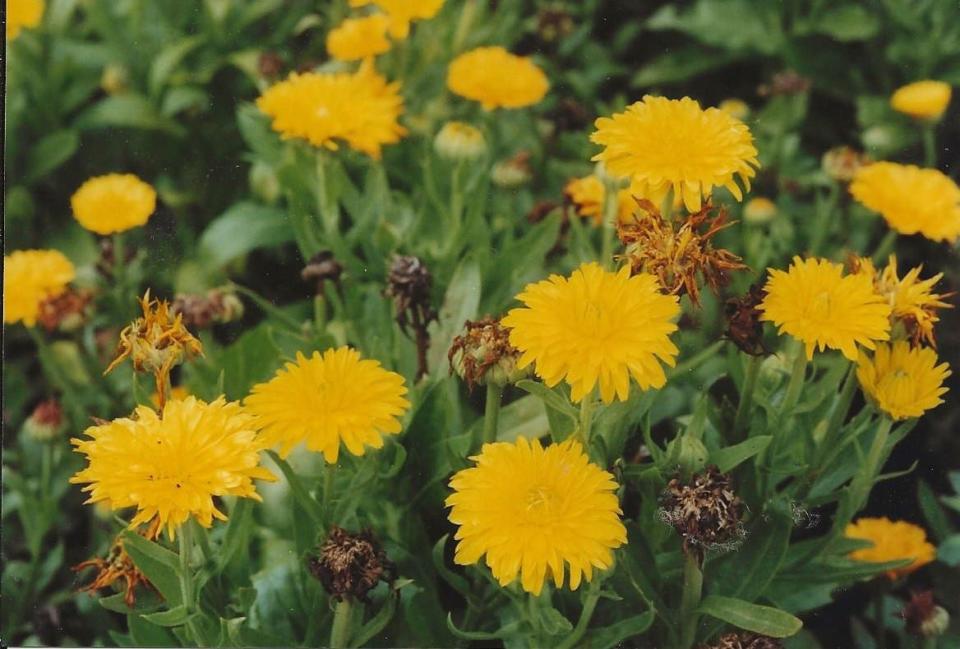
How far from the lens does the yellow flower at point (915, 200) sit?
4.57 feet

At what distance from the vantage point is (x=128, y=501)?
99cm

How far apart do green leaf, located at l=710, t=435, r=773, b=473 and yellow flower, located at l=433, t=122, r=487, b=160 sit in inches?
24.0

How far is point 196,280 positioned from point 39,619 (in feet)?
1.96

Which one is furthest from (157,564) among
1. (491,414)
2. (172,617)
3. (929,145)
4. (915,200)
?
(929,145)

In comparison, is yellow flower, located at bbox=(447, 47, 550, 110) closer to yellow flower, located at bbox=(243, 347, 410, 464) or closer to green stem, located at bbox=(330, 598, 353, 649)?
yellow flower, located at bbox=(243, 347, 410, 464)

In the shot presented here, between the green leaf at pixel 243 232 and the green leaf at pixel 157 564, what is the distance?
0.78m

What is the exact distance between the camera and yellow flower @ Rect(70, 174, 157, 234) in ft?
5.06

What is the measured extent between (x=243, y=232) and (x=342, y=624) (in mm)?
892

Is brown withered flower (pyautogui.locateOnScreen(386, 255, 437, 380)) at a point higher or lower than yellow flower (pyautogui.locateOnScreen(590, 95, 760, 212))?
lower

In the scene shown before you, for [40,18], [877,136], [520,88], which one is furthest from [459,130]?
[40,18]

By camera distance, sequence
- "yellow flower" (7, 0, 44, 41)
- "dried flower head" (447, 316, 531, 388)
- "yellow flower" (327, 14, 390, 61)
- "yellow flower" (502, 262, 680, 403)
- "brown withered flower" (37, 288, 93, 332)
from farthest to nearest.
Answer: "yellow flower" (7, 0, 44, 41) → "yellow flower" (327, 14, 390, 61) → "brown withered flower" (37, 288, 93, 332) → "dried flower head" (447, 316, 531, 388) → "yellow flower" (502, 262, 680, 403)

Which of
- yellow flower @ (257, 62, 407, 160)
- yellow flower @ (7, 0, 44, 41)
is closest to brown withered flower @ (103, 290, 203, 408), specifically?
yellow flower @ (257, 62, 407, 160)

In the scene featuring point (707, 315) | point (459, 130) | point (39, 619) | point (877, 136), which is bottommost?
point (39, 619)

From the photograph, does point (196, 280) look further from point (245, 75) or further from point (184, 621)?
point (184, 621)
